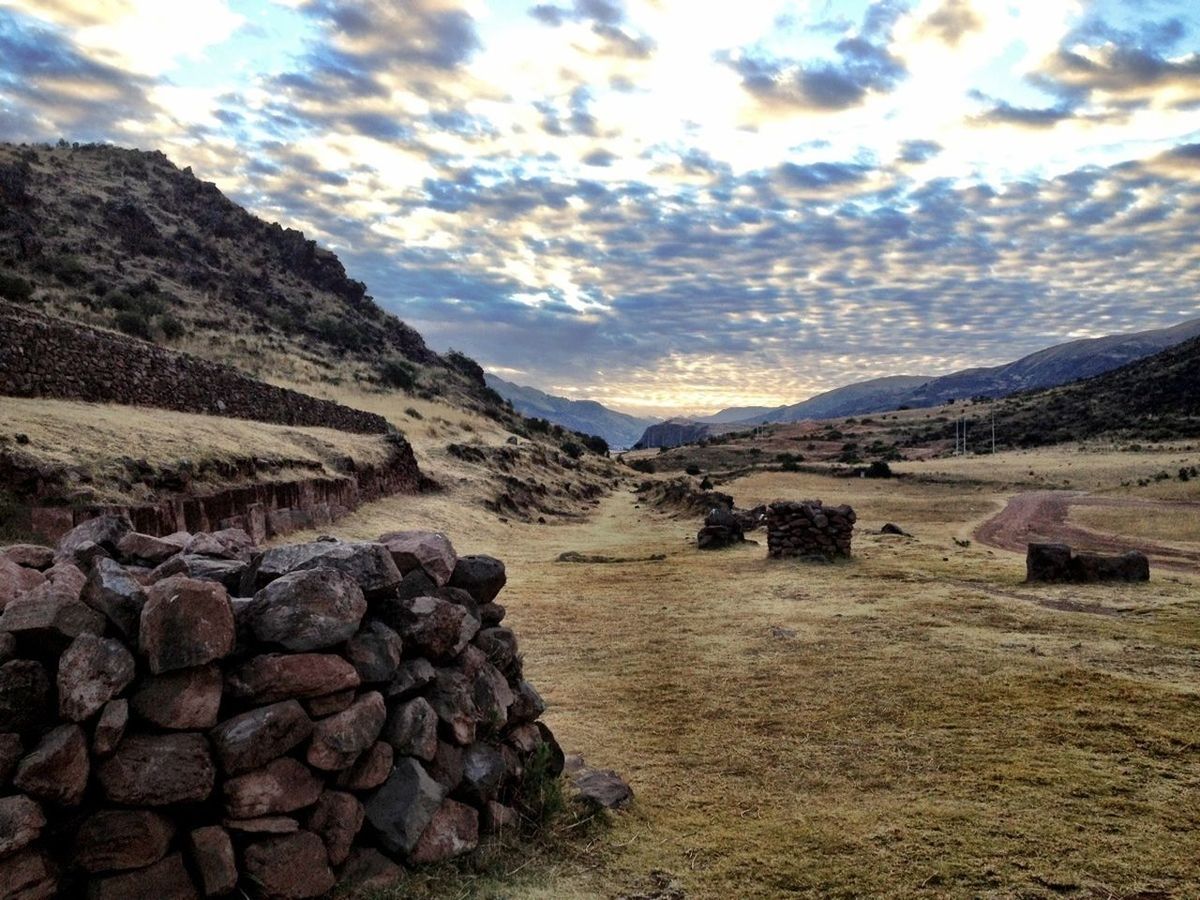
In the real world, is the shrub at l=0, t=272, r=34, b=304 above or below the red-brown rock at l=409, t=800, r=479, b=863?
above

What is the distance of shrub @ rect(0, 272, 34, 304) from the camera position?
33.3m

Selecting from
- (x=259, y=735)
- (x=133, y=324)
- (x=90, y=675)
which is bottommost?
(x=259, y=735)

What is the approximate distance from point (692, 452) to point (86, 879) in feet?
314

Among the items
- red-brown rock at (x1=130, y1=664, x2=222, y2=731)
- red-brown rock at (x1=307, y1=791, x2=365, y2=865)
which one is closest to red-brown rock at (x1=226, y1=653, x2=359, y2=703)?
red-brown rock at (x1=130, y1=664, x2=222, y2=731)

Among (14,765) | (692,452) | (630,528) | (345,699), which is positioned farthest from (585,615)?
(692,452)

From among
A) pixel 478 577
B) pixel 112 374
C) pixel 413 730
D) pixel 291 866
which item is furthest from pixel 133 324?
pixel 291 866

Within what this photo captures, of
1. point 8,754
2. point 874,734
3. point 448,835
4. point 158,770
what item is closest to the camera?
point 8,754

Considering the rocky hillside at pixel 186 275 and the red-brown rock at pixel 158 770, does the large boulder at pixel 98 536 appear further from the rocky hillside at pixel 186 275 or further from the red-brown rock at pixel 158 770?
the rocky hillside at pixel 186 275

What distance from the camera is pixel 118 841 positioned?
13.3 ft

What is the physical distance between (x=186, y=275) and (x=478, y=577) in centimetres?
6489

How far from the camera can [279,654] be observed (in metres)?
4.68

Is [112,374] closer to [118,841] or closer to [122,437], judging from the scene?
[122,437]

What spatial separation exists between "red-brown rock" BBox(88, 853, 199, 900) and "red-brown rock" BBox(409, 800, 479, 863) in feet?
4.18

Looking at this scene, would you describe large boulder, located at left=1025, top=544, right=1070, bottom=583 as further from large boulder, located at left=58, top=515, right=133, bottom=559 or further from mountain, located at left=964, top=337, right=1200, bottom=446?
mountain, located at left=964, top=337, right=1200, bottom=446
